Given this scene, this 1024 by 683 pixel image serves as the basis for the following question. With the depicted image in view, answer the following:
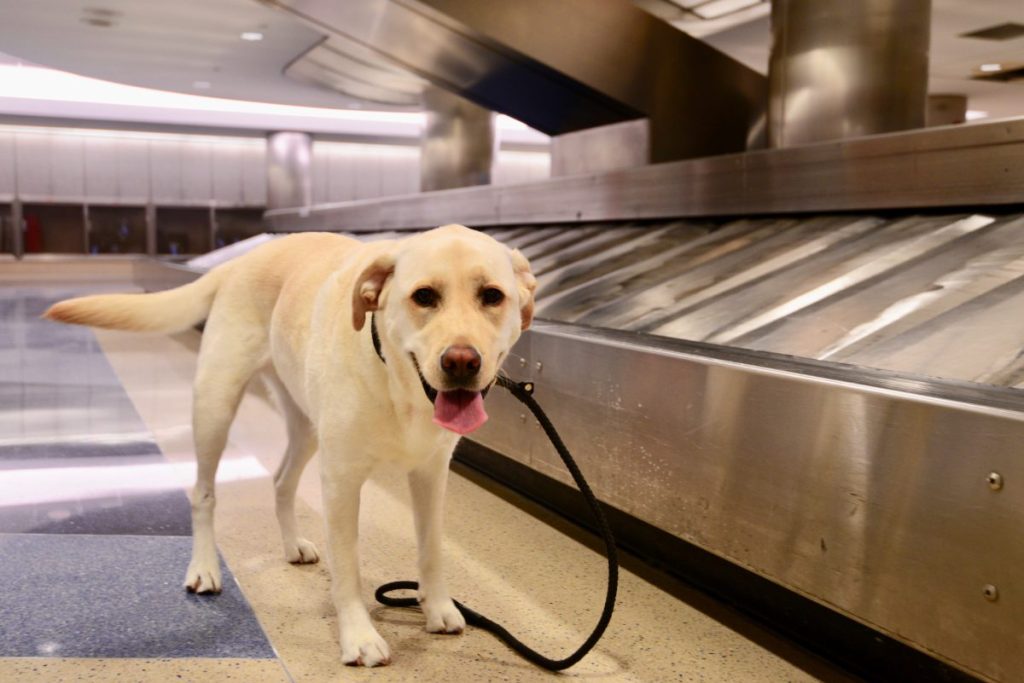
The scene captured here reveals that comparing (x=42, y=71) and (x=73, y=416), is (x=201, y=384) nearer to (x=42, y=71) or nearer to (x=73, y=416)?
(x=73, y=416)

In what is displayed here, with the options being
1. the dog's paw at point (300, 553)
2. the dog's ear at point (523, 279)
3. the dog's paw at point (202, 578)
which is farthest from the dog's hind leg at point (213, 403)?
the dog's ear at point (523, 279)

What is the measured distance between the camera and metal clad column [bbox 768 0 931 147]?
15.1 feet

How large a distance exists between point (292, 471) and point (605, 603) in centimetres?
107

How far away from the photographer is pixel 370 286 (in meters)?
1.81

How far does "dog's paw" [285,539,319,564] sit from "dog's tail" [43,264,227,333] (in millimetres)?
741

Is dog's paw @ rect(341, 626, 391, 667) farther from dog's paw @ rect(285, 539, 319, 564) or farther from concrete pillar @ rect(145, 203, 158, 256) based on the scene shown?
concrete pillar @ rect(145, 203, 158, 256)

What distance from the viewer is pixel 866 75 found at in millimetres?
4617

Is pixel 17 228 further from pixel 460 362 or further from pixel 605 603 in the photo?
pixel 460 362

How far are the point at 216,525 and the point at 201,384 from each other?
2.87 feet

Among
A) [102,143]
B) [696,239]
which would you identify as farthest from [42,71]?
[696,239]

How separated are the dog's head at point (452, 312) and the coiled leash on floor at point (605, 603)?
8.3 inches

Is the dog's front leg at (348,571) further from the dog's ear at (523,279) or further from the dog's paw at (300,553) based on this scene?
the dog's paw at (300,553)

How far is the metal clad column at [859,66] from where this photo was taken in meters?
4.61

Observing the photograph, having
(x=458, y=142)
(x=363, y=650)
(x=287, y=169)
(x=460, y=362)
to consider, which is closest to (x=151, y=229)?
(x=287, y=169)
